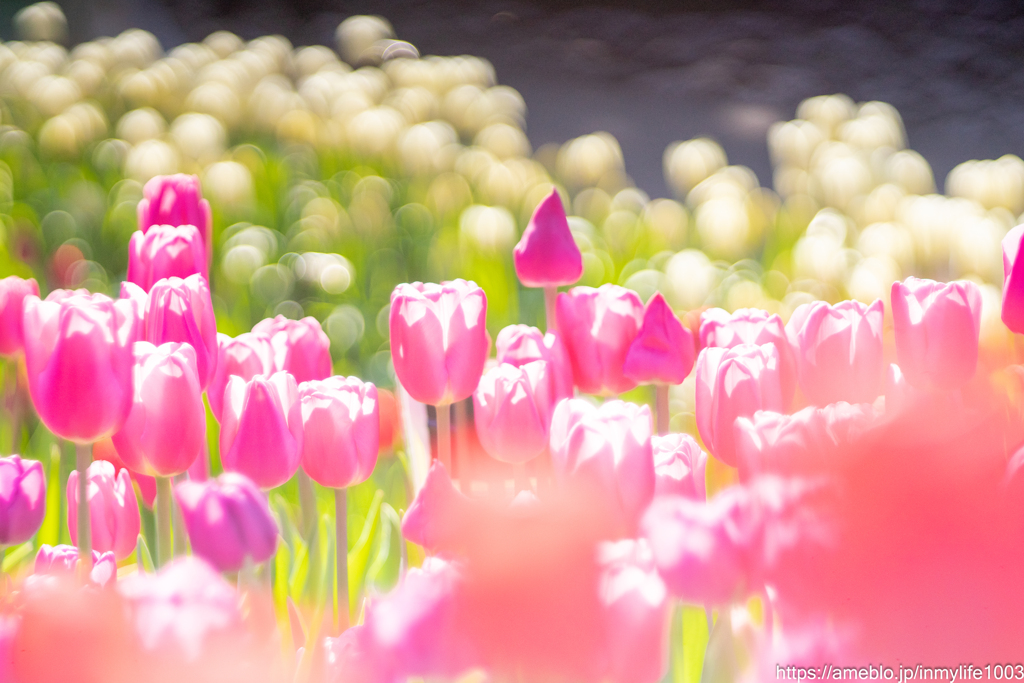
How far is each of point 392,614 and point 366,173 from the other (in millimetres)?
2413

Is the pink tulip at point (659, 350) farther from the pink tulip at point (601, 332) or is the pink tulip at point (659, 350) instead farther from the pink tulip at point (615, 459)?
the pink tulip at point (615, 459)

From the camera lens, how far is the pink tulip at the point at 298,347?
1.84ft

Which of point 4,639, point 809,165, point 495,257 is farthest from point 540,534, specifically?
point 809,165

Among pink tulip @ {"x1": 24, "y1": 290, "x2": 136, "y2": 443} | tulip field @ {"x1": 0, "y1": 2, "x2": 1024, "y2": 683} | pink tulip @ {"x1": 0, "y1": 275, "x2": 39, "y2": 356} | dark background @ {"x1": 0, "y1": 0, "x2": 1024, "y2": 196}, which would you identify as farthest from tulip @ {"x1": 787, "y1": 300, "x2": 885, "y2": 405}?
dark background @ {"x1": 0, "y1": 0, "x2": 1024, "y2": 196}

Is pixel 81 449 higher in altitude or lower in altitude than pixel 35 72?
lower

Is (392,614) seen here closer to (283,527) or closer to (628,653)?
(628,653)

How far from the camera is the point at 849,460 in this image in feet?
0.99

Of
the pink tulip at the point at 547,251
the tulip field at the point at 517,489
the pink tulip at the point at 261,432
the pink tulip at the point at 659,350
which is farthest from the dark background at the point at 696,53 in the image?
the pink tulip at the point at 261,432

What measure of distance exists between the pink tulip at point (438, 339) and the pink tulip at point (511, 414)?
0.08 ft

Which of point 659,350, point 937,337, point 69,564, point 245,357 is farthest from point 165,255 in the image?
point 937,337

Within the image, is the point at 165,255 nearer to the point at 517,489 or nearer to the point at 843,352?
the point at 517,489

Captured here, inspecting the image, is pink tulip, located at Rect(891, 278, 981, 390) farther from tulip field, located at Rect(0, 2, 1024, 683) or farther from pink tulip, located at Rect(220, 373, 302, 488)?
pink tulip, located at Rect(220, 373, 302, 488)

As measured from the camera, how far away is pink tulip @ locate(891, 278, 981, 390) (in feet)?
1.60

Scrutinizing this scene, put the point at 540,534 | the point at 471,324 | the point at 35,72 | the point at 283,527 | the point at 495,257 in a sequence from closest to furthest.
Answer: the point at 540,534
the point at 471,324
the point at 283,527
the point at 495,257
the point at 35,72
